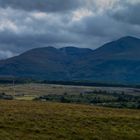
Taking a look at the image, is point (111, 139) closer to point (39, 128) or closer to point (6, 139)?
point (39, 128)

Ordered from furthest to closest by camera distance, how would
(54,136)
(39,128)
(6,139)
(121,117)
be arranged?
1. (121,117)
2. (39,128)
3. (54,136)
4. (6,139)

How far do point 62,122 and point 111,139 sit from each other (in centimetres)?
872

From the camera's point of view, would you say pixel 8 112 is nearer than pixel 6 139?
No

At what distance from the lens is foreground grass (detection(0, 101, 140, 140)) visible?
150 feet

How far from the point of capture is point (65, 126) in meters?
50.0

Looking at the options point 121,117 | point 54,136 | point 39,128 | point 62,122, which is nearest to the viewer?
point 54,136

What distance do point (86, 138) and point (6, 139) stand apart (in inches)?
360

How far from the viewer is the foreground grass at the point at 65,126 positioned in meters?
45.8

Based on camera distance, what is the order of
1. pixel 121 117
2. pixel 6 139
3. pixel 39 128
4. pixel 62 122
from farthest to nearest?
pixel 121 117
pixel 62 122
pixel 39 128
pixel 6 139

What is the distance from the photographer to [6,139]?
140 ft

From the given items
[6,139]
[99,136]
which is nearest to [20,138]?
[6,139]

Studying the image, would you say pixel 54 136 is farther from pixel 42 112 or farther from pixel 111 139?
pixel 42 112

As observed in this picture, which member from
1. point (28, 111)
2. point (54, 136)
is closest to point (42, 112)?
point (28, 111)

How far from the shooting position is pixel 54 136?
45.5 m
